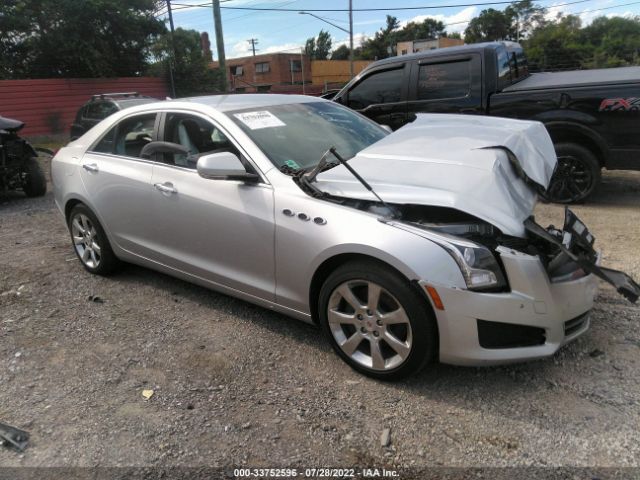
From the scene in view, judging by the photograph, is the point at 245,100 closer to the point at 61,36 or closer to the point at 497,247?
the point at 497,247

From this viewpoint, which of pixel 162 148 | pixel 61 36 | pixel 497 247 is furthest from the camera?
pixel 61 36

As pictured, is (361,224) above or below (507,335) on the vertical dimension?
above

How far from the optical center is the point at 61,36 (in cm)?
2283

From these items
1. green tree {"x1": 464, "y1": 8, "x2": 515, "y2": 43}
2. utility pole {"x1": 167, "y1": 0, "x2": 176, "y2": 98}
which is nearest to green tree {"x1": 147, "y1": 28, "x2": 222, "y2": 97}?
utility pole {"x1": 167, "y1": 0, "x2": 176, "y2": 98}

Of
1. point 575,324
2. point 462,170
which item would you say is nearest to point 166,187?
point 462,170

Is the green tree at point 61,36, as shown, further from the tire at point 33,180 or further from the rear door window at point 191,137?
the rear door window at point 191,137

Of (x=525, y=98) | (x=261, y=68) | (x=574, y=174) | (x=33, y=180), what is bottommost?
(x=33, y=180)

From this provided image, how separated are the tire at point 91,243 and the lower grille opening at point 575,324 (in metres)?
3.60

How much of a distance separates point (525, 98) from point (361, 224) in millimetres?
4316

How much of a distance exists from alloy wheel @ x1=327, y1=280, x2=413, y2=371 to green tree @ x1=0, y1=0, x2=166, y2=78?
24.4 metres

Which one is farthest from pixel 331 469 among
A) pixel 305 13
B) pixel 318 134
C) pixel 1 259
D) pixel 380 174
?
pixel 305 13

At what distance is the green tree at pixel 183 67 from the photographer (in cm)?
2578

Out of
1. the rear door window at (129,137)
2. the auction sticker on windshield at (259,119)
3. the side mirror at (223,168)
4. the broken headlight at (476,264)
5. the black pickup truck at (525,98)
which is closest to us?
the broken headlight at (476,264)

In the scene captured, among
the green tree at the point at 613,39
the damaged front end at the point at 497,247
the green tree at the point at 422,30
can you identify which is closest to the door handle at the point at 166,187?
the damaged front end at the point at 497,247
